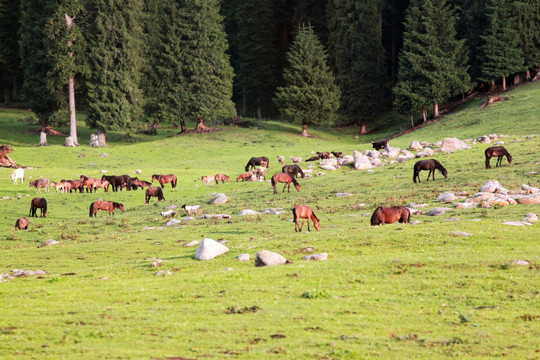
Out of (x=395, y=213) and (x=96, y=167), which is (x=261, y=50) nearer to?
(x=96, y=167)

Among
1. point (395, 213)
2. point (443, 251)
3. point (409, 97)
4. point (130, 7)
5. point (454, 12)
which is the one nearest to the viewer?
point (443, 251)

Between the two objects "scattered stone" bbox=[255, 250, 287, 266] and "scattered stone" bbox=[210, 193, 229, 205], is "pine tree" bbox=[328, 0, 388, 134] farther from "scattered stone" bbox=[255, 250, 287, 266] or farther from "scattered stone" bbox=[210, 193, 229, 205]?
"scattered stone" bbox=[255, 250, 287, 266]

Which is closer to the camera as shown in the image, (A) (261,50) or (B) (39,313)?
(B) (39,313)

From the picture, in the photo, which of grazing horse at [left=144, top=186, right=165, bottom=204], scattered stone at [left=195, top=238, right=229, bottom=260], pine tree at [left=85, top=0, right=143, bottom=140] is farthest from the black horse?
scattered stone at [left=195, top=238, right=229, bottom=260]

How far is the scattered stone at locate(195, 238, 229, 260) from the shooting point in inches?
800

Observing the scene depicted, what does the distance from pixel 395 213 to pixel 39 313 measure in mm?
13720

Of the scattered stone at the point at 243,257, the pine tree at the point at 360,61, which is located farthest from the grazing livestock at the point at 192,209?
the pine tree at the point at 360,61

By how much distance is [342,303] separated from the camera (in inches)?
573

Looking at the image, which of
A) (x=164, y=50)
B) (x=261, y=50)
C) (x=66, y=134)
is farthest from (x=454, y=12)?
(x=66, y=134)

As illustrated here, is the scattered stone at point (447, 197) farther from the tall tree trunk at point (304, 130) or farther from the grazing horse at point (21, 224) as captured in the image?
the tall tree trunk at point (304, 130)

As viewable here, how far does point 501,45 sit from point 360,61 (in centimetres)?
1801

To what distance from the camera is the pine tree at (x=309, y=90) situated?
271 ft

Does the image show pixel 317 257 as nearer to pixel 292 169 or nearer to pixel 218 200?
pixel 218 200

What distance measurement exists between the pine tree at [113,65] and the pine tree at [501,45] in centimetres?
4015
